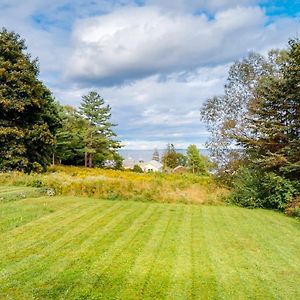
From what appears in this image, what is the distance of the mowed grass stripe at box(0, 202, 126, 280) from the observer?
5102mm

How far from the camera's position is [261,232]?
28.2 ft

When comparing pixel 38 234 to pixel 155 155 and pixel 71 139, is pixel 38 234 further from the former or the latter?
pixel 155 155

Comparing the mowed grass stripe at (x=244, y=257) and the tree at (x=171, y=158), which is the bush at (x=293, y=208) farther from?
the tree at (x=171, y=158)

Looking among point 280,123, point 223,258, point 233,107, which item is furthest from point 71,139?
point 223,258

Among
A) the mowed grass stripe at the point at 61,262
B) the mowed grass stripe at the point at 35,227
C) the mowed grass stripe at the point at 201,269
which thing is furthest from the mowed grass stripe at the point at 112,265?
the mowed grass stripe at the point at 35,227

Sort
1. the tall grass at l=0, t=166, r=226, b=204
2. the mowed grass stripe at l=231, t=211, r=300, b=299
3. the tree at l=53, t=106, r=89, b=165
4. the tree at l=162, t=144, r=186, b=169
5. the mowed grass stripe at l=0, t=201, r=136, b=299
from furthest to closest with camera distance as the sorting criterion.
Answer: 1. the tree at l=162, t=144, r=186, b=169
2. the tree at l=53, t=106, r=89, b=165
3. the tall grass at l=0, t=166, r=226, b=204
4. the mowed grass stripe at l=231, t=211, r=300, b=299
5. the mowed grass stripe at l=0, t=201, r=136, b=299

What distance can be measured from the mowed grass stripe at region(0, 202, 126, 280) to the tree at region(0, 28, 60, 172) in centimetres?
1354

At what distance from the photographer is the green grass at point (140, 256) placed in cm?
455

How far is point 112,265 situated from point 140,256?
0.71 m

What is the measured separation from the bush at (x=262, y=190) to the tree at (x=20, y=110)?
14.2 meters

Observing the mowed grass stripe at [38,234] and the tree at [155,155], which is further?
the tree at [155,155]

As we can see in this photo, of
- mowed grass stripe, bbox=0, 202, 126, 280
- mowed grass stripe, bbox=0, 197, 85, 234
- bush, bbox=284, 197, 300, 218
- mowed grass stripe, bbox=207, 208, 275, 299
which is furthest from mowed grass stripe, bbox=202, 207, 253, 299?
mowed grass stripe, bbox=0, 197, 85, 234

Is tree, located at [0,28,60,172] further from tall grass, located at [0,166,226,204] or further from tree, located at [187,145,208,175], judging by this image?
tree, located at [187,145,208,175]

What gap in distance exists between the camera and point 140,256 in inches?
236
